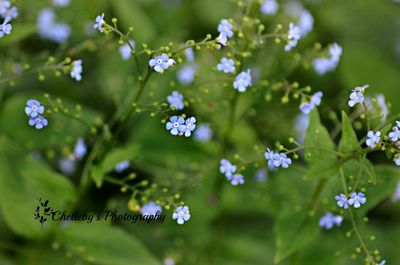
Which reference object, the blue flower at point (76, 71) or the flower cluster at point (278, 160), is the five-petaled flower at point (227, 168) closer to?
the flower cluster at point (278, 160)

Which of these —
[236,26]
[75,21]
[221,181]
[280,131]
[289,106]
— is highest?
[75,21]

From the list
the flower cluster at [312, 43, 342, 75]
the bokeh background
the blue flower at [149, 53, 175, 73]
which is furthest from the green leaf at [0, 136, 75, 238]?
the flower cluster at [312, 43, 342, 75]

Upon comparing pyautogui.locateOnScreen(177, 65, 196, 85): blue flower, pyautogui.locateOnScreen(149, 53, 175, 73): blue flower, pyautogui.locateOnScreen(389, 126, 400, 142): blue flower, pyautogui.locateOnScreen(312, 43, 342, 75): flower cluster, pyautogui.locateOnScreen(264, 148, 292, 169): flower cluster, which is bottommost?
pyautogui.locateOnScreen(264, 148, 292, 169): flower cluster

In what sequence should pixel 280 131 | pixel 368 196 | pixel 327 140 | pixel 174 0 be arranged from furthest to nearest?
pixel 174 0, pixel 280 131, pixel 368 196, pixel 327 140

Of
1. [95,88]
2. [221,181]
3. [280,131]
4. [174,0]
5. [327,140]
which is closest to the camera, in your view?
[327,140]

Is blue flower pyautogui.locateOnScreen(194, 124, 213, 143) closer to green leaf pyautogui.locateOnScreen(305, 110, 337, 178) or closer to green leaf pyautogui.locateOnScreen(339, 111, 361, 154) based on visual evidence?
green leaf pyautogui.locateOnScreen(305, 110, 337, 178)

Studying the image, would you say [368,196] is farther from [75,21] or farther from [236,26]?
[75,21]

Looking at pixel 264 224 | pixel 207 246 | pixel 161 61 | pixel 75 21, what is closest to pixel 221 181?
pixel 207 246
